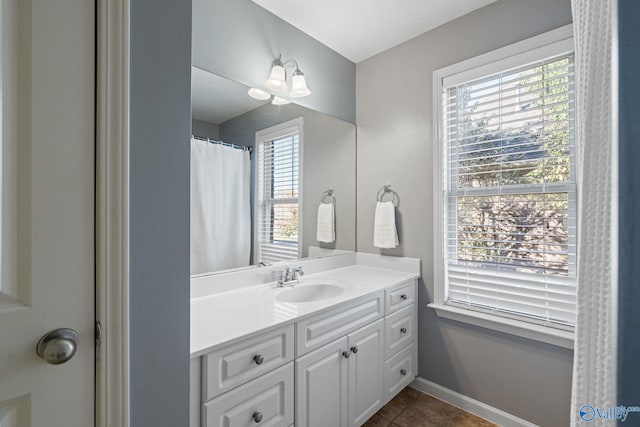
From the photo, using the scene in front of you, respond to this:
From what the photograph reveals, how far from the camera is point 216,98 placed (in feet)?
5.36

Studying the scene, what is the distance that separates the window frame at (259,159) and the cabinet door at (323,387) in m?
0.72

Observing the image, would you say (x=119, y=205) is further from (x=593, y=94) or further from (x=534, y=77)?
(x=534, y=77)

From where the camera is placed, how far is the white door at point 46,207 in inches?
23.1

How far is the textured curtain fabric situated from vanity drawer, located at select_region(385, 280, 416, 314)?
4.68ft

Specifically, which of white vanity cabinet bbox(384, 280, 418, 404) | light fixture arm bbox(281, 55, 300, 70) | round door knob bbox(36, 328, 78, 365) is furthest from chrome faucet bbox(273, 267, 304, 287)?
→ light fixture arm bbox(281, 55, 300, 70)

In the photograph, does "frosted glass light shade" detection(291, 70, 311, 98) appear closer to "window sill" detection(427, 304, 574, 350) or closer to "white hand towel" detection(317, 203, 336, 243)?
"white hand towel" detection(317, 203, 336, 243)

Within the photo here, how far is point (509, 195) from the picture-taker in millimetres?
1719

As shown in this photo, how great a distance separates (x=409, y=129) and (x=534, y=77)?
75 cm

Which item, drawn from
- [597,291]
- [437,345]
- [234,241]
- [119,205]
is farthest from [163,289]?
[437,345]

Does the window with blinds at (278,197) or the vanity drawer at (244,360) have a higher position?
the window with blinds at (278,197)

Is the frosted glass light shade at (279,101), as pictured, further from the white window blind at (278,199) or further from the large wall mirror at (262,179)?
the white window blind at (278,199)

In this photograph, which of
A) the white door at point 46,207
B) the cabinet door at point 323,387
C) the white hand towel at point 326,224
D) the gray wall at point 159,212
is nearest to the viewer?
the white door at point 46,207

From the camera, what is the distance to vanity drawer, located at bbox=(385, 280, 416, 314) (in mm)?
1790

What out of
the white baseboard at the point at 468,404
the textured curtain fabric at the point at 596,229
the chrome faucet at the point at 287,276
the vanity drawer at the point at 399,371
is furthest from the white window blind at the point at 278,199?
the textured curtain fabric at the point at 596,229
